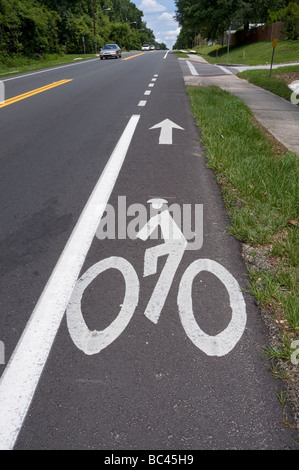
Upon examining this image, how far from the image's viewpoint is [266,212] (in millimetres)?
3785

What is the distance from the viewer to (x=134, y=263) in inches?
122

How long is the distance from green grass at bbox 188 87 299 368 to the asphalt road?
0.15m

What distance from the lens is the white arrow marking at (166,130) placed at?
6.72m

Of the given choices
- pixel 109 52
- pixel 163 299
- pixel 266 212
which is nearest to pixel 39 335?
pixel 163 299

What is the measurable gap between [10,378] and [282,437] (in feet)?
4.73

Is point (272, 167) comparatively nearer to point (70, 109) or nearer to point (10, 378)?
point (10, 378)

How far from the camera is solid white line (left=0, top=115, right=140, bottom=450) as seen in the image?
1857mm

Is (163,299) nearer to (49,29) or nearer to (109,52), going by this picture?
(109,52)

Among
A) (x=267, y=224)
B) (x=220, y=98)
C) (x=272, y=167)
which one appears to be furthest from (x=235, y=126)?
(x=267, y=224)

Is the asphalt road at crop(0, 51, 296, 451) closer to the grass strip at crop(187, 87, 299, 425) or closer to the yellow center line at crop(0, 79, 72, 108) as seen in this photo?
the grass strip at crop(187, 87, 299, 425)

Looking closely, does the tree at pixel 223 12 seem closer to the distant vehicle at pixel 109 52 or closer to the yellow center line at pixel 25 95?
the distant vehicle at pixel 109 52

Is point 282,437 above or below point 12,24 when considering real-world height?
below

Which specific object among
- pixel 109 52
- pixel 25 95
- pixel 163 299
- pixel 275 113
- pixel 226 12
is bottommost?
pixel 163 299

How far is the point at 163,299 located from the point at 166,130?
5.44m
